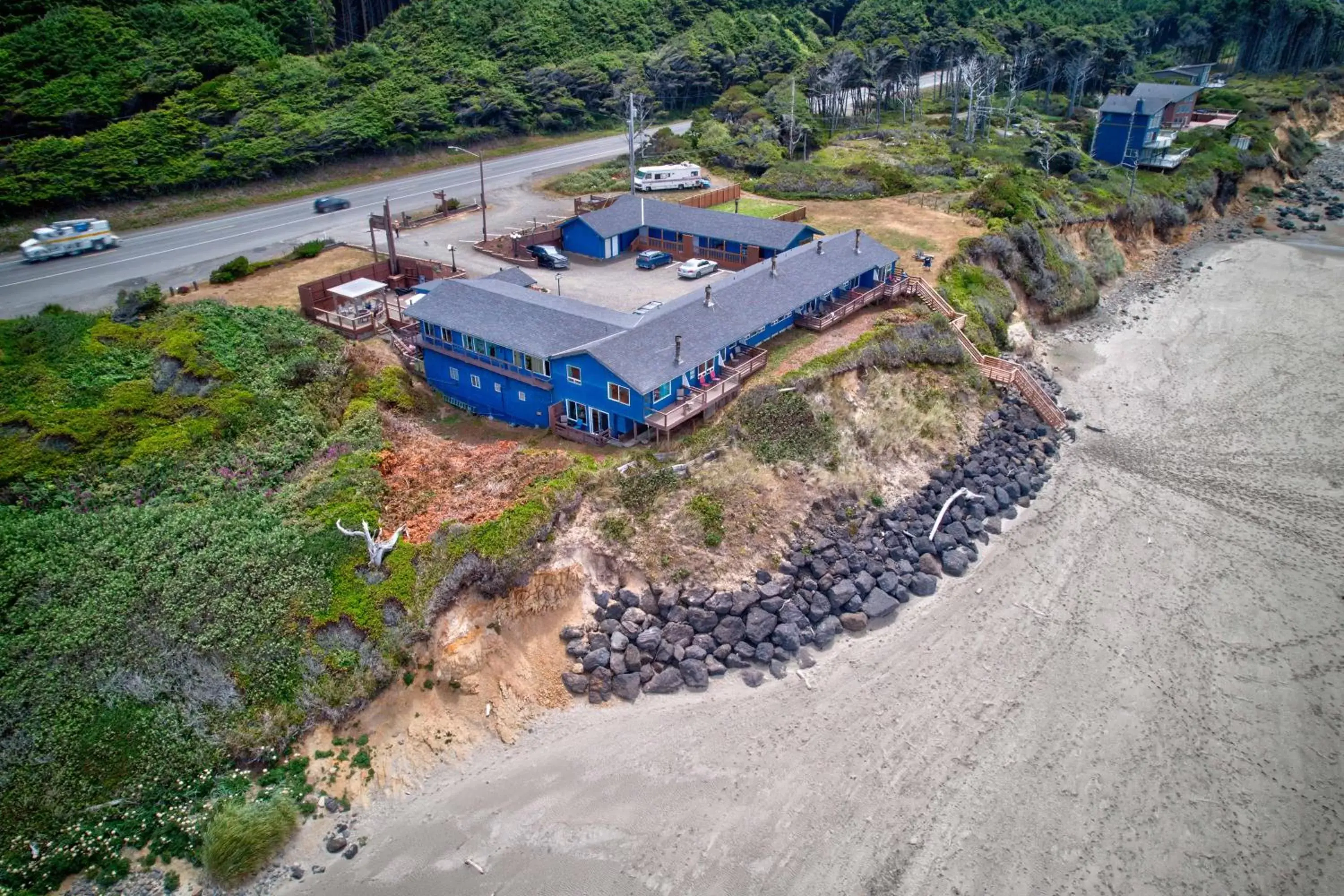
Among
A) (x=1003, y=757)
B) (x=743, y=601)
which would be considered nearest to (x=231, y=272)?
(x=743, y=601)

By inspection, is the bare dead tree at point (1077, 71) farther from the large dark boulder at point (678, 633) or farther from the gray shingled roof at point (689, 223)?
the large dark boulder at point (678, 633)

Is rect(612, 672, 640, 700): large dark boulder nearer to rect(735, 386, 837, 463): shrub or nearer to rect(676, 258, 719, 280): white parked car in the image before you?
rect(735, 386, 837, 463): shrub

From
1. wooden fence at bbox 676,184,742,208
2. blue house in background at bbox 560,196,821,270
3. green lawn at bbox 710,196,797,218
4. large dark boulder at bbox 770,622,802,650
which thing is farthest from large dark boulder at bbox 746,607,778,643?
wooden fence at bbox 676,184,742,208

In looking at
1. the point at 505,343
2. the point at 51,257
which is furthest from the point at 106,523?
the point at 51,257

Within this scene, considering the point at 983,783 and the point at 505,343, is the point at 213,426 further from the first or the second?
the point at 983,783

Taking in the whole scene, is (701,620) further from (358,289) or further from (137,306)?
(137,306)

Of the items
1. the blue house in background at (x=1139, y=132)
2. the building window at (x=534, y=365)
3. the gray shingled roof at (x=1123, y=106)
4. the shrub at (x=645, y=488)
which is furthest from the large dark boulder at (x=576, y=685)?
the gray shingled roof at (x=1123, y=106)
